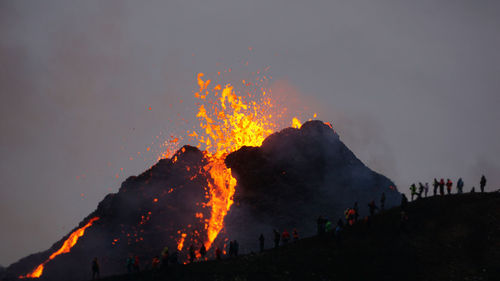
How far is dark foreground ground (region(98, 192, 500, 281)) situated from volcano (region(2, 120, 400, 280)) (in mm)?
33710

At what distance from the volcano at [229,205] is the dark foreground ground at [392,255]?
111ft

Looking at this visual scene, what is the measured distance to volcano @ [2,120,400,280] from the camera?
8569 centimetres

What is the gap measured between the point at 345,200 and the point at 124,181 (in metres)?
46.8

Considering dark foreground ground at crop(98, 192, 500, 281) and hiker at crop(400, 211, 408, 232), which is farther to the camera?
hiker at crop(400, 211, 408, 232)

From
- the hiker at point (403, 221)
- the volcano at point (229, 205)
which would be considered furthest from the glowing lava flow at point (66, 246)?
the hiker at point (403, 221)

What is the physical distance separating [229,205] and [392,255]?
52314 mm

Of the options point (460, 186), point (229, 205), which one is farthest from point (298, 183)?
point (460, 186)

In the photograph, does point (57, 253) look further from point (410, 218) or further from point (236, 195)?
point (410, 218)

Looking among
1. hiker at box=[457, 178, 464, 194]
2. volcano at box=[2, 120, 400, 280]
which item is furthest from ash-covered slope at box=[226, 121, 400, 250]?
hiker at box=[457, 178, 464, 194]

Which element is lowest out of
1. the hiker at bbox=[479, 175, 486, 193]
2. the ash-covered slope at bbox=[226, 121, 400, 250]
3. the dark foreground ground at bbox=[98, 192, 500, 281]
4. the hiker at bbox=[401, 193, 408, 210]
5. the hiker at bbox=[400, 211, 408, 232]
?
the dark foreground ground at bbox=[98, 192, 500, 281]

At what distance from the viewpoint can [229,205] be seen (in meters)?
Answer: 92.8

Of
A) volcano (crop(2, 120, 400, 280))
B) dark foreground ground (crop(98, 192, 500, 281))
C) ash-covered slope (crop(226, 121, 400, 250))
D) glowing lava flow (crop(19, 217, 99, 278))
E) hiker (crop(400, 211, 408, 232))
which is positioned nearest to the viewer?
dark foreground ground (crop(98, 192, 500, 281))

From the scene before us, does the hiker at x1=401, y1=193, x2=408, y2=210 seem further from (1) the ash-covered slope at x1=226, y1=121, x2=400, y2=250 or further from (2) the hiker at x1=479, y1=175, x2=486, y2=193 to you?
(1) the ash-covered slope at x1=226, y1=121, x2=400, y2=250

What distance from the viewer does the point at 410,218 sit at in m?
49.2
